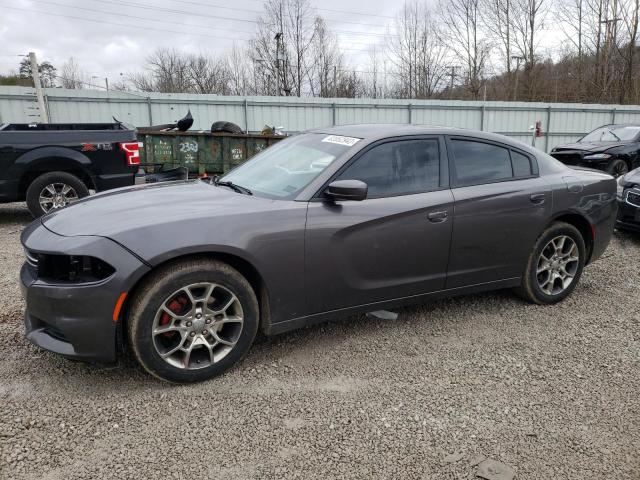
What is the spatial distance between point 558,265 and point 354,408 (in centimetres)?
257

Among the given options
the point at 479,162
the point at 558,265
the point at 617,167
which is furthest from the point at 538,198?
the point at 617,167

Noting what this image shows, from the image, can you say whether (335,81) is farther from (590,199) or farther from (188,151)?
(590,199)

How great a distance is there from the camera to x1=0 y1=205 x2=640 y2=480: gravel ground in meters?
2.33

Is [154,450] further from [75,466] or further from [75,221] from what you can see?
[75,221]

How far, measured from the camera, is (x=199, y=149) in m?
10.7

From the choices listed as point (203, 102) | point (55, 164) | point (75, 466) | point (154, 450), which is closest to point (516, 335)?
point (154, 450)

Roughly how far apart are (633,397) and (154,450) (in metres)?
2.75

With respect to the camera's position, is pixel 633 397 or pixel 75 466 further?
pixel 633 397

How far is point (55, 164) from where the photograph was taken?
733 cm

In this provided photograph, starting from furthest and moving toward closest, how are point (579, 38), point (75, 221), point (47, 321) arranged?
point (579, 38), point (75, 221), point (47, 321)

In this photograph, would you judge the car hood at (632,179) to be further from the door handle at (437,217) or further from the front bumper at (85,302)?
the front bumper at (85,302)

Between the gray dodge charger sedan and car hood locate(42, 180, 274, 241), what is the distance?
0.01 meters

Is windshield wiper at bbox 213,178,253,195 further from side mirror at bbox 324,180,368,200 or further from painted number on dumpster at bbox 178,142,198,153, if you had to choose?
painted number on dumpster at bbox 178,142,198,153

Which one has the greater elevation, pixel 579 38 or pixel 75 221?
pixel 579 38
